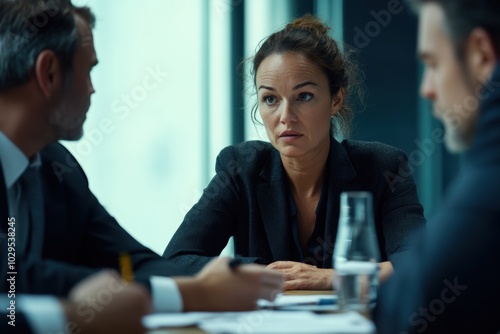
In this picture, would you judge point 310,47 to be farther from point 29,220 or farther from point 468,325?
point 468,325

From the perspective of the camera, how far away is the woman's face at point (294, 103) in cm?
281

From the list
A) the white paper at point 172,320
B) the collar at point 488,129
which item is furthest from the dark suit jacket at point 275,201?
the collar at point 488,129

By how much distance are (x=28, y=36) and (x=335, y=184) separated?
1.39 m

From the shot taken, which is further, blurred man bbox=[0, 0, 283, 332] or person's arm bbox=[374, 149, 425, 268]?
person's arm bbox=[374, 149, 425, 268]

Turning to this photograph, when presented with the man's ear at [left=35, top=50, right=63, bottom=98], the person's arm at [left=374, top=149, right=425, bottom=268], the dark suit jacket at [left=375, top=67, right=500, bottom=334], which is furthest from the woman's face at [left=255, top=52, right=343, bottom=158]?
the dark suit jacket at [left=375, top=67, right=500, bottom=334]

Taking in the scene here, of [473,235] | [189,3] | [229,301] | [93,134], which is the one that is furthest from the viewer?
[189,3]

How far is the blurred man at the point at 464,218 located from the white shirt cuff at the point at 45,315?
22.3 inches

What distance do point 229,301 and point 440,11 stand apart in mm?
748

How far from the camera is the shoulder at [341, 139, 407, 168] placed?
2861mm

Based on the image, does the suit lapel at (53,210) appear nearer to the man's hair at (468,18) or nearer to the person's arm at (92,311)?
the person's arm at (92,311)

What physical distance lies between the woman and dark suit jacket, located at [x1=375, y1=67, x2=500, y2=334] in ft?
4.36

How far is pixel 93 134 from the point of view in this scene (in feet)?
12.2

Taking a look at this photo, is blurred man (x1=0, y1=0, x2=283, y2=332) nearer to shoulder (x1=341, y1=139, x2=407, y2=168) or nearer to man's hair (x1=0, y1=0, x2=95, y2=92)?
man's hair (x1=0, y1=0, x2=95, y2=92)

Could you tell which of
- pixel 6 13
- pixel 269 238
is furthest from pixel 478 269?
pixel 269 238
